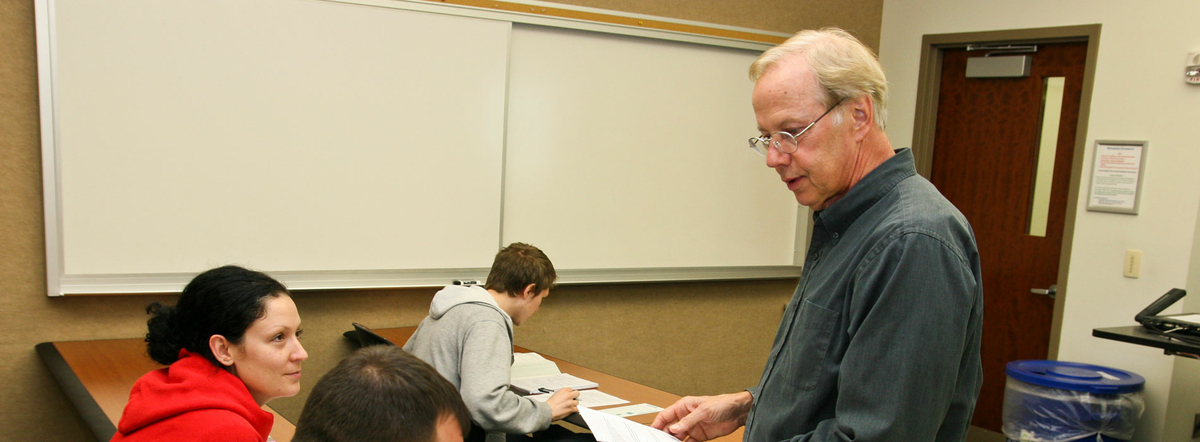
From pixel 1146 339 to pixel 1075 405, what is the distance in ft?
2.10

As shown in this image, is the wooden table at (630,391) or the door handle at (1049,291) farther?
the door handle at (1049,291)

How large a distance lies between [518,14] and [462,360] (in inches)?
71.6

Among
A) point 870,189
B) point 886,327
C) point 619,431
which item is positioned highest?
point 870,189

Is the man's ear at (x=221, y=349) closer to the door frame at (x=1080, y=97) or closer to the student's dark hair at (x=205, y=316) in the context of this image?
the student's dark hair at (x=205, y=316)

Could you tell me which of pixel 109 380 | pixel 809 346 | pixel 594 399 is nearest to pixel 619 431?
pixel 809 346

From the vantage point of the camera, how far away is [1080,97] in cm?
386

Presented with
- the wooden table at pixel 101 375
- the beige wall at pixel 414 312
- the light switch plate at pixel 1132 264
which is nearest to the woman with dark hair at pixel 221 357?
the wooden table at pixel 101 375

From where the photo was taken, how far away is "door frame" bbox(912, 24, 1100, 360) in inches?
149

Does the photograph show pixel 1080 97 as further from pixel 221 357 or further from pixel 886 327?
pixel 221 357

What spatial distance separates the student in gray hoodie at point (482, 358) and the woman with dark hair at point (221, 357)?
61 cm

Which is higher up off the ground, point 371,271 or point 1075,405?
point 371,271

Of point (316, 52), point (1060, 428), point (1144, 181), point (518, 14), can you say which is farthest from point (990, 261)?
point (316, 52)

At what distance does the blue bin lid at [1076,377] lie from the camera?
330 centimetres

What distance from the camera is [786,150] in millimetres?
1171
